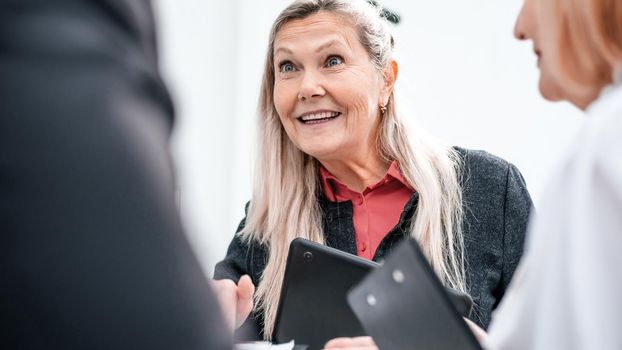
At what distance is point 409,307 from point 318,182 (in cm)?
112

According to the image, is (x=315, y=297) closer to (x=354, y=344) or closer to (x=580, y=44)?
(x=354, y=344)

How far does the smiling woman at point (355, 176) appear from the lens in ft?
5.32

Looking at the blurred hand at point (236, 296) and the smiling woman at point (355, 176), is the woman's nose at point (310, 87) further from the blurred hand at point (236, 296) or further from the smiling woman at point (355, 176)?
the blurred hand at point (236, 296)

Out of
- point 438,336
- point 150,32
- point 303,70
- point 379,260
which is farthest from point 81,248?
point 303,70

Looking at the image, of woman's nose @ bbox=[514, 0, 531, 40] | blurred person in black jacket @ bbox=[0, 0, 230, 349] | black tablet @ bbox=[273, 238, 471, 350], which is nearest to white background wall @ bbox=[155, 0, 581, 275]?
black tablet @ bbox=[273, 238, 471, 350]

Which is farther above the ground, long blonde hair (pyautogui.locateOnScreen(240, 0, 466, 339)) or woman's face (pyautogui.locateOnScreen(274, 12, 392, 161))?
woman's face (pyautogui.locateOnScreen(274, 12, 392, 161))

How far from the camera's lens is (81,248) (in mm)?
299

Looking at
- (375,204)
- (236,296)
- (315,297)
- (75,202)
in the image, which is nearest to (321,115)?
(375,204)

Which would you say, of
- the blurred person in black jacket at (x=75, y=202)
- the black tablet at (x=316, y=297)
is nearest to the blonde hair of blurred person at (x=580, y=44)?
the blurred person in black jacket at (x=75, y=202)

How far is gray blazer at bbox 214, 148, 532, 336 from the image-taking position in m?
1.59

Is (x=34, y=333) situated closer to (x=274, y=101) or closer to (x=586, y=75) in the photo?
(x=586, y=75)

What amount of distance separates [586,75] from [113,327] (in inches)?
20.3

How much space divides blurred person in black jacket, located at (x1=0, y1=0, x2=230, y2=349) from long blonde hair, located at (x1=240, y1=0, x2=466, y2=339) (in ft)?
4.22

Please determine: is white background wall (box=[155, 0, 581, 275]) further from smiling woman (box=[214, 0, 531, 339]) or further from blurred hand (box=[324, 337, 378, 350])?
blurred hand (box=[324, 337, 378, 350])
